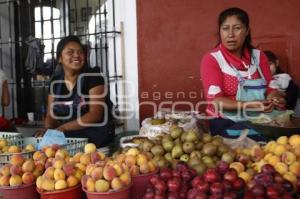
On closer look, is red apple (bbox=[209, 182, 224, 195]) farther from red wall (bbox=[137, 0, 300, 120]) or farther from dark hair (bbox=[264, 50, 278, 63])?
red wall (bbox=[137, 0, 300, 120])

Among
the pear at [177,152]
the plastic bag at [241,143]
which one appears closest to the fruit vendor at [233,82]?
the plastic bag at [241,143]

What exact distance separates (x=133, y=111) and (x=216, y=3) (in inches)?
66.8

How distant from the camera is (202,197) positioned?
1507 mm

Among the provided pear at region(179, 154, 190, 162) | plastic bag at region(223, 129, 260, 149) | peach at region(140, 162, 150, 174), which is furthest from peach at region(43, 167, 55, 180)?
plastic bag at region(223, 129, 260, 149)

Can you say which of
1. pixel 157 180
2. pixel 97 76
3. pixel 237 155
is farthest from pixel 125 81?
pixel 157 180

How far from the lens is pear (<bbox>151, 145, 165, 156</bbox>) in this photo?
2174 mm

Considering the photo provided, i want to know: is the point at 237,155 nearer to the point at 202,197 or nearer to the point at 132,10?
the point at 202,197

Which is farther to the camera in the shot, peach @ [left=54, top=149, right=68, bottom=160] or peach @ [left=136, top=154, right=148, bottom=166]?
peach @ [left=54, top=149, right=68, bottom=160]

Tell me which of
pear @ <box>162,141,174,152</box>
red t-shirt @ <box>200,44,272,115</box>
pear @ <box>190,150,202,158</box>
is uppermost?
red t-shirt @ <box>200,44,272,115</box>

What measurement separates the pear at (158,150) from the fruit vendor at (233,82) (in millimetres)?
541

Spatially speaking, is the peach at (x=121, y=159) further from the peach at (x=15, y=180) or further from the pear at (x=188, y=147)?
the peach at (x=15, y=180)

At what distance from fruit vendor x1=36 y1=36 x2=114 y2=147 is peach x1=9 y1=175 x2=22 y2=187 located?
1113 millimetres

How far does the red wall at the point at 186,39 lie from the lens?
4.21 metres

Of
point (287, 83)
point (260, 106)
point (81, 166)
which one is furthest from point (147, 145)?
point (287, 83)
